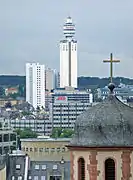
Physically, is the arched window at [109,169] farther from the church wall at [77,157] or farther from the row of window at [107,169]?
the church wall at [77,157]

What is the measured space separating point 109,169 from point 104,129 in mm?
774

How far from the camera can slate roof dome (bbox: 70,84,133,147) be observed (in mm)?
26156

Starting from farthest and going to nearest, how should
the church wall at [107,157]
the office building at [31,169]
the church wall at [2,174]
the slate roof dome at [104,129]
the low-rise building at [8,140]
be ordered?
the low-rise building at [8,140] → the office building at [31,169] → the church wall at [2,174] → the slate roof dome at [104,129] → the church wall at [107,157]

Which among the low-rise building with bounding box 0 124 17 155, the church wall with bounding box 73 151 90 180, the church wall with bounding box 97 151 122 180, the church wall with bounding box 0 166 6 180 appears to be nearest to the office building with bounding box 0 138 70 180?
the church wall with bounding box 0 166 6 180

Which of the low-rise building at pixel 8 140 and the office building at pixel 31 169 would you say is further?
the low-rise building at pixel 8 140

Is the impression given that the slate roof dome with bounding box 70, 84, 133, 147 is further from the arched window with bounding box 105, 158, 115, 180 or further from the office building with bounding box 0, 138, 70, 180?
the office building with bounding box 0, 138, 70, 180

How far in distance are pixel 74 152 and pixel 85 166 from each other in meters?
0.39

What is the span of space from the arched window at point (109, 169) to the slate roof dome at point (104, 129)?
352mm

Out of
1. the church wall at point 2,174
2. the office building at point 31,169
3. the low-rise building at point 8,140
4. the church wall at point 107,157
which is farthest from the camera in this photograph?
the low-rise building at point 8,140

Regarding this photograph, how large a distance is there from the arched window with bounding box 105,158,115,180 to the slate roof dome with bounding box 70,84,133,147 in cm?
35

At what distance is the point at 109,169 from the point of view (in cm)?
2623

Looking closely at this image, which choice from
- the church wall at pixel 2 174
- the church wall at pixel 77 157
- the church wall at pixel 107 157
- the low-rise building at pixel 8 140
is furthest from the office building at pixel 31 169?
the church wall at pixel 107 157

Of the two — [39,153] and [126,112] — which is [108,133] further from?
[39,153]

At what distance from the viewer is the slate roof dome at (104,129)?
2616cm
